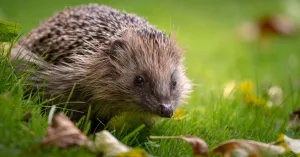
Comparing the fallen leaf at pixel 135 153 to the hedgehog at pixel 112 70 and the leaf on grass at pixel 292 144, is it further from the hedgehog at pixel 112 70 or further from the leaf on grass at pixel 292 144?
the leaf on grass at pixel 292 144

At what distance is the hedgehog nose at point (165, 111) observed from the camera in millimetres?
4215

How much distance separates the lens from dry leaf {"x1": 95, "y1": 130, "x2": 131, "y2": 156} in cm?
338

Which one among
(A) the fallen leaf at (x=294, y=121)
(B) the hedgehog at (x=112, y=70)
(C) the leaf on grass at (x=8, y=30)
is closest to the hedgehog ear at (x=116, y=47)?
(B) the hedgehog at (x=112, y=70)

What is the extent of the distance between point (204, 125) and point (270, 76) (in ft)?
13.6

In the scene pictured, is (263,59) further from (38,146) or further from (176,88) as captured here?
(38,146)

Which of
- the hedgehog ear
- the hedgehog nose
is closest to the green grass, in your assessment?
the hedgehog nose

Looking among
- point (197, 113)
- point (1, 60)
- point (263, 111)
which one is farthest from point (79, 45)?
point (263, 111)

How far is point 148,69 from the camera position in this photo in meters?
4.53

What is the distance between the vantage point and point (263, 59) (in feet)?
32.0

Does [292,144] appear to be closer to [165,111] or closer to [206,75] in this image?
[165,111]

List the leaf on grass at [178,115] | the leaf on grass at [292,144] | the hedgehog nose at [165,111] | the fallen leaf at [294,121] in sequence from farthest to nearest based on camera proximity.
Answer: the fallen leaf at [294,121] < the leaf on grass at [178,115] < the hedgehog nose at [165,111] < the leaf on grass at [292,144]

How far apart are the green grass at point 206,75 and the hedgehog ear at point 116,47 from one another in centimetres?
51

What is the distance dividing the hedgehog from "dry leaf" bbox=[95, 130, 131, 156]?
88 centimetres

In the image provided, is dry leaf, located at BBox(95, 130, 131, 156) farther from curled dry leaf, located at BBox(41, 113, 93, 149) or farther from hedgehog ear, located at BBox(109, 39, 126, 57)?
hedgehog ear, located at BBox(109, 39, 126, 57)
